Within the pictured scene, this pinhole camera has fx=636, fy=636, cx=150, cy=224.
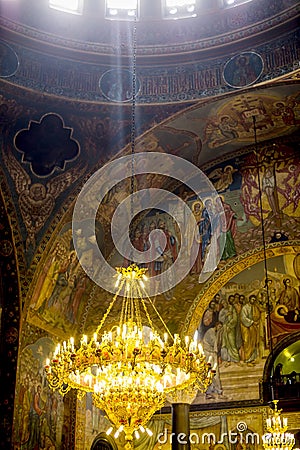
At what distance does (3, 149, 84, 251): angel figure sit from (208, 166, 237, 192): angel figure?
2.79 metres

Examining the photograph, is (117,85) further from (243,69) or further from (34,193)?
(34,193)

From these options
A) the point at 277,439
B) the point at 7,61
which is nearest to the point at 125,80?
the point at 7,61

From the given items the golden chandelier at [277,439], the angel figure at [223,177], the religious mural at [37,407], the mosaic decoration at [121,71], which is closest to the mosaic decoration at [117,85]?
the mosaic decoration at [121,71]

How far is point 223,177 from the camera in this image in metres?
12.5

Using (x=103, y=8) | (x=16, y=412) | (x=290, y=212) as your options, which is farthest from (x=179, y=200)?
(x=16, y=412)

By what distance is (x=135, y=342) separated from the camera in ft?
24.9

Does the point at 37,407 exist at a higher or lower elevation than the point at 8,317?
lower

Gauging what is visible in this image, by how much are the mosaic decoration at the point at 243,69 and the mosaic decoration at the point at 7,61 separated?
11.4 feet

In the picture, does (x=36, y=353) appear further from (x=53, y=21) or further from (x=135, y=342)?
(x=53, y=21)

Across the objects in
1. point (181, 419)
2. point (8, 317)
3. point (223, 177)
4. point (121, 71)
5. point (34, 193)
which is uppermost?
point (121, 71)

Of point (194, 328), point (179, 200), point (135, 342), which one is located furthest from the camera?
point (179, 200)

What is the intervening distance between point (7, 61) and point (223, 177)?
466 centimetres

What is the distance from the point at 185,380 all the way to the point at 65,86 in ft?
18.1

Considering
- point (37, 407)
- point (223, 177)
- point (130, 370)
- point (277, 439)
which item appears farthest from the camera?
point (223, 177)
